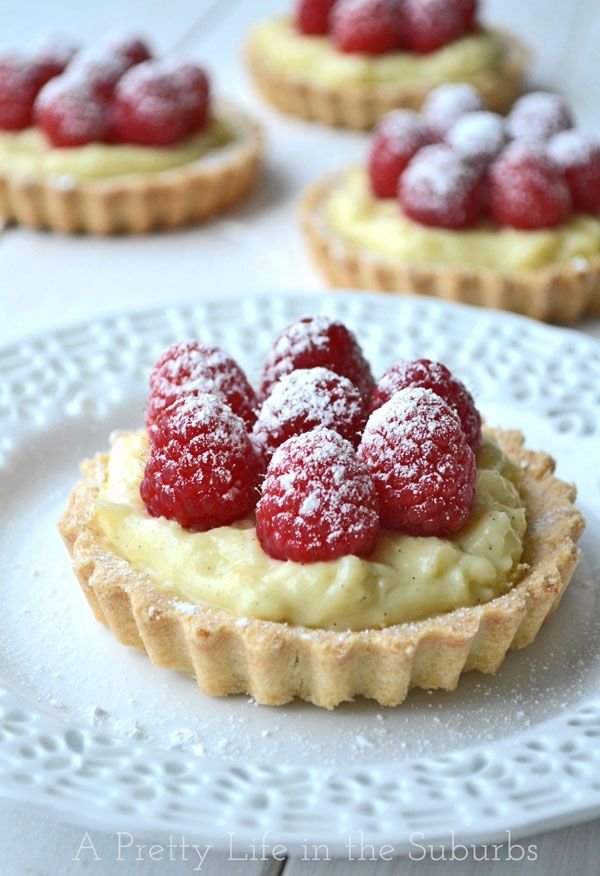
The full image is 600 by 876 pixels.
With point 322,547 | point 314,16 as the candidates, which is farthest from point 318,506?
point 314,16

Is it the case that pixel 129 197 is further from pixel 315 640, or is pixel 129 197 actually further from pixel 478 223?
pixel 315 640

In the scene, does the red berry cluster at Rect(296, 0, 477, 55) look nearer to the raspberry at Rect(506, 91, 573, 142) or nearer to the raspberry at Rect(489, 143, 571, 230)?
the raspberry at Rect(506, 91, 573, 142)

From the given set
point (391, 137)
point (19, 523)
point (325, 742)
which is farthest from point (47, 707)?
point (391, 137)

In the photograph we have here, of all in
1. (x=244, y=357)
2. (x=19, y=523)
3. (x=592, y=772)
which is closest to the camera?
(x=592, y=772)

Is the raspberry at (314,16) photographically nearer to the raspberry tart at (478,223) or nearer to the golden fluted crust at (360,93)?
the golden fluted crust at (360,93)

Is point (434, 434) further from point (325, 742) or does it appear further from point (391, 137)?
point (391, 137)

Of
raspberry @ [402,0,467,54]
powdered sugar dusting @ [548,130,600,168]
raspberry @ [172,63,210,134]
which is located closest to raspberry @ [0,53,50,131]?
raspberry @ [172,63,210,134]
